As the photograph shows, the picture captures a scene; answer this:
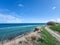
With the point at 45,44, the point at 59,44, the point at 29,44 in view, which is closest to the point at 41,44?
the point at 45,44

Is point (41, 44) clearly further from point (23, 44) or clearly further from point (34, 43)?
point (23, 44)

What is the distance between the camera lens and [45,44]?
1324 centimetres

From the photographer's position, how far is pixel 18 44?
13203 mm

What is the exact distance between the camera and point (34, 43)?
1396 centimetres

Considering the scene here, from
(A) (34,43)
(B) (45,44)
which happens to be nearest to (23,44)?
(A) (34,43)

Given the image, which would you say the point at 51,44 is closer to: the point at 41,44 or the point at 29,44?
the point at 41,44

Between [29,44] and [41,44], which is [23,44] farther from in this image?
[41,44]

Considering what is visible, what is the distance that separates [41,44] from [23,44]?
2108 millimetres

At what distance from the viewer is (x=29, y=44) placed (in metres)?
13.2

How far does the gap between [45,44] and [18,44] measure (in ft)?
10.3

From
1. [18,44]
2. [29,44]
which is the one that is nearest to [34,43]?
[29,44]

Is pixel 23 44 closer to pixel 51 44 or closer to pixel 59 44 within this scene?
pixel 51 44

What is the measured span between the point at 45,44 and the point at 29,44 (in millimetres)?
1863

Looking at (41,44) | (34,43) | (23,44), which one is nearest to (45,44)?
(41,44)
